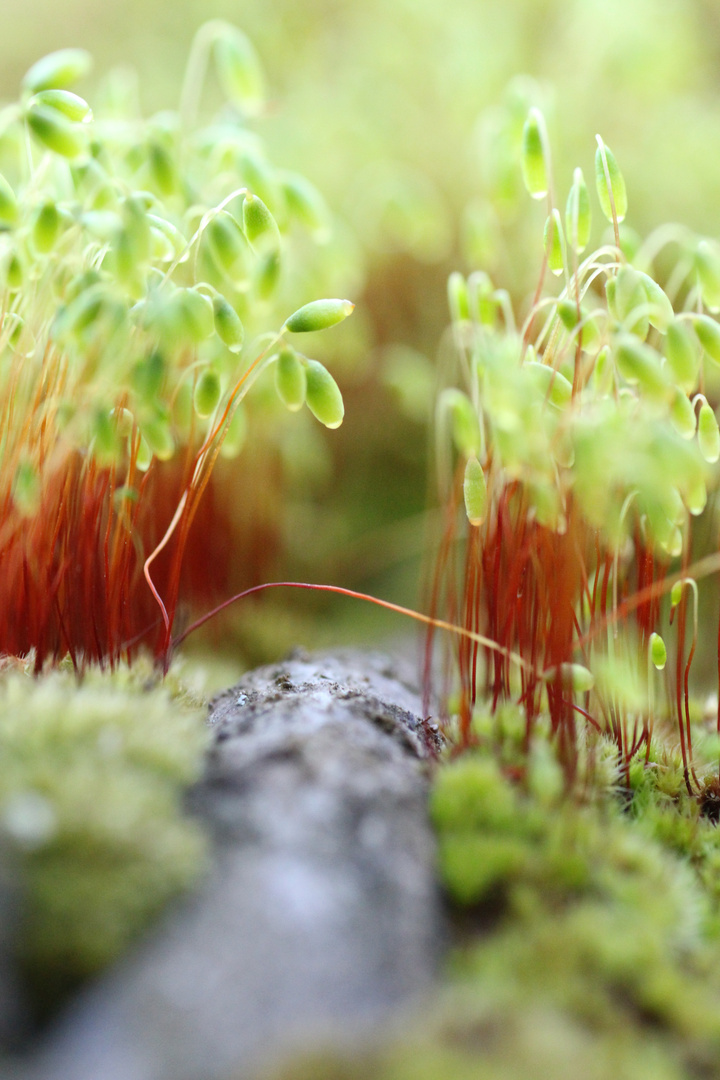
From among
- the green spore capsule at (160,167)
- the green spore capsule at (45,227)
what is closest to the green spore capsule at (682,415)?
the green spore capsule at (160,167)

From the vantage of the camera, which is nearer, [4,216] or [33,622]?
[4,216]

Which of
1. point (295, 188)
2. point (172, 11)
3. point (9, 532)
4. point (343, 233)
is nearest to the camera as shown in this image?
point (9, 532)

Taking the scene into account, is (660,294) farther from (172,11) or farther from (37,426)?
(172,11)

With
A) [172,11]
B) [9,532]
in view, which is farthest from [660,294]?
[172,11]

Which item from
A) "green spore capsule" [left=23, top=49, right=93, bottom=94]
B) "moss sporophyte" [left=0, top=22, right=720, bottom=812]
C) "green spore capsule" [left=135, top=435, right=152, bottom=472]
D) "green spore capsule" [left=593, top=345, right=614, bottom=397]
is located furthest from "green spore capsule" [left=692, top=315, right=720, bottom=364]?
"green spore capsule" [left=23, top=49, right=93, bottom=94]

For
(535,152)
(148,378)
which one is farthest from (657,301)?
(148,378)

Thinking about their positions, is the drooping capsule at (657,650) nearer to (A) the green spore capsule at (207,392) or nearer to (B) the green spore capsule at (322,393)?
(B) the green spore capsule at (322,393)
